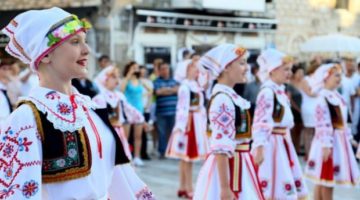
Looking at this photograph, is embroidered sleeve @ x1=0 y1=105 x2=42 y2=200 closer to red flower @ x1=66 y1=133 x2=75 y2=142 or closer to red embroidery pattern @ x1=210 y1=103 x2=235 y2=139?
red flower @ x1=66 y1=133 x2=75 y2=142

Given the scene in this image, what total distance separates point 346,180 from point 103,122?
4.29m

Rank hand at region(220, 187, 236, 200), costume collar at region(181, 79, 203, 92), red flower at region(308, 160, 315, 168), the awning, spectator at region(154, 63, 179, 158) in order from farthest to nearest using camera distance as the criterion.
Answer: the awning < spectator at region(154, 63, 179, 158) < costume collar at region(181, 79, 203, 92) < red flower at region(308, 160, 315, 168) < hand at region(220, 187, 236, 200)

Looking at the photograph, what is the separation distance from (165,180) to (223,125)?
188 inches

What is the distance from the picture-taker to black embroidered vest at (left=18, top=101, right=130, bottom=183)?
292cm

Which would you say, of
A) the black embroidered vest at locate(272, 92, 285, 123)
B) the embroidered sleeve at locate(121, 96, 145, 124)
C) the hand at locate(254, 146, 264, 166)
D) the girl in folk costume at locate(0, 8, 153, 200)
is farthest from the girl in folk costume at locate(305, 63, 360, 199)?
the girl in folk costume at locate(0, 8, 153, 200)

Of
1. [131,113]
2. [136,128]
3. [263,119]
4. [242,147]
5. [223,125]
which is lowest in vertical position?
[136,128]

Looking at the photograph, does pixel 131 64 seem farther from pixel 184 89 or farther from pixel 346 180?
pixel 346 180

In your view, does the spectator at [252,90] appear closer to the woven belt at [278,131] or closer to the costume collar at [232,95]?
the woven belt at [278,131]

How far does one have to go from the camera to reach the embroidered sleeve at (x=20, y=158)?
2.81m

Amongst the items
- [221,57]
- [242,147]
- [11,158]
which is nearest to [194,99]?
[221,57]

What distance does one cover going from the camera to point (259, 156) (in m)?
5.81

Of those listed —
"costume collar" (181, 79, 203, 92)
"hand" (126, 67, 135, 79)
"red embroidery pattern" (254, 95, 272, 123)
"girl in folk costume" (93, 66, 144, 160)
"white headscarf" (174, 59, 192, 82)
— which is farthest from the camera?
"hand" (126, 67, 135, 79)

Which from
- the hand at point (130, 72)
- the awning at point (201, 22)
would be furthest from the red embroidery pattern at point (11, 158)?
the awning at point (201, 22)

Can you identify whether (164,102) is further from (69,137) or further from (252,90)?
(69,137)
